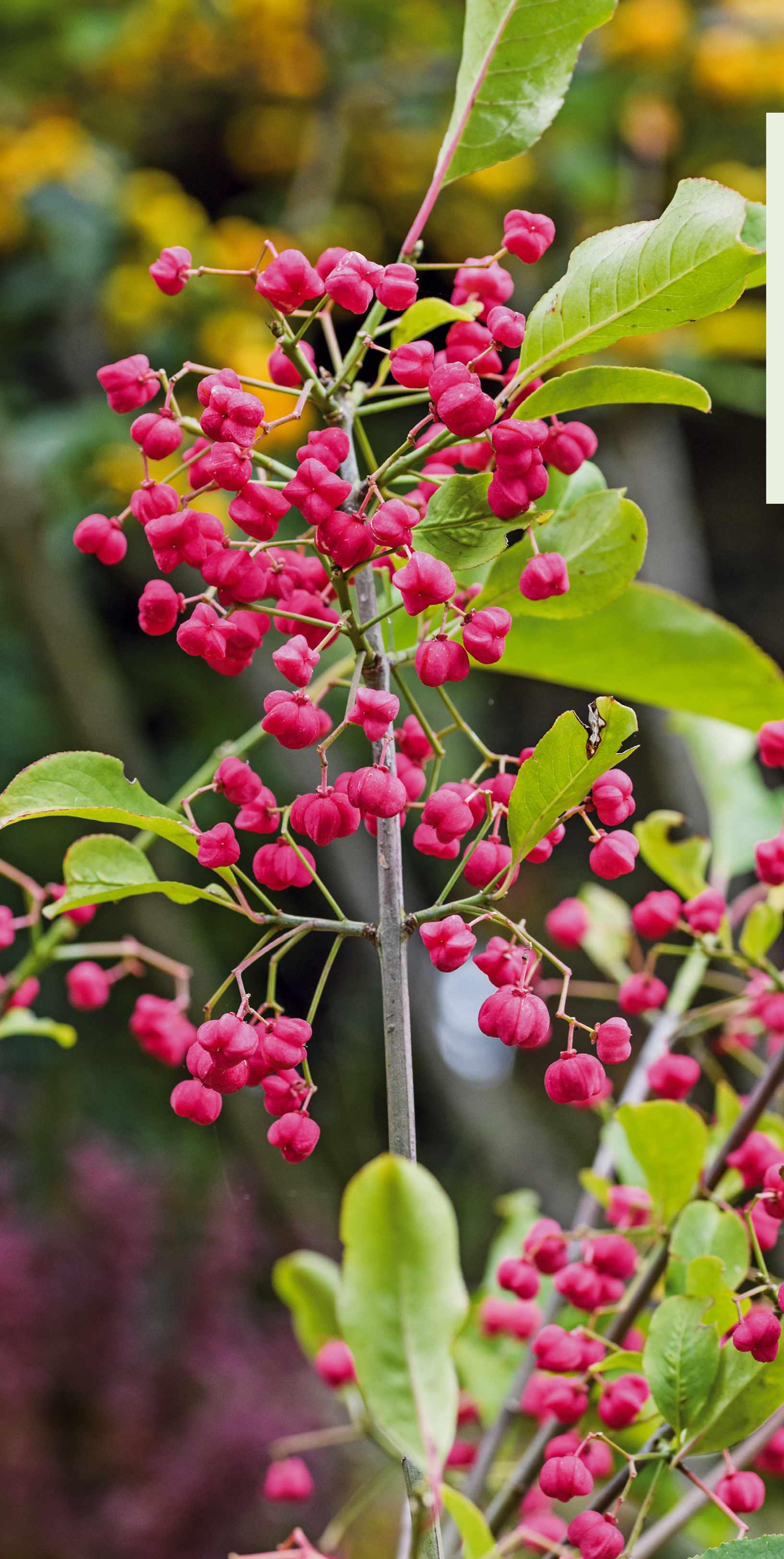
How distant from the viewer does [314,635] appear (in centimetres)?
32

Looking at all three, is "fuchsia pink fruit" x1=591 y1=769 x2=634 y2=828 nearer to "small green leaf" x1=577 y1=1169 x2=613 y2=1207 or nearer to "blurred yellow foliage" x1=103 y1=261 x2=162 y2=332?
"small green leaf" x1=577 y1=1169 x2=613 y2=1207

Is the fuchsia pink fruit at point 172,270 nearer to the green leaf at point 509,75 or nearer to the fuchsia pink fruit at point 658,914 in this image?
the green leaf at point 509,75

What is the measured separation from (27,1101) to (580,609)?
61.0 inches

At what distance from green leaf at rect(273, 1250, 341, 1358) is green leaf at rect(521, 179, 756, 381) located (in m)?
0.42

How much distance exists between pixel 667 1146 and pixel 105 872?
0.19 m

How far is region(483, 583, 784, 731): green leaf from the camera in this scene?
0.43 metres

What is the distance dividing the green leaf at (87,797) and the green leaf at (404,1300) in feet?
0.39

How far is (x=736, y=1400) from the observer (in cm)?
31

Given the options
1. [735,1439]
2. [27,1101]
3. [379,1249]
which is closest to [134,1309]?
[27,1101]

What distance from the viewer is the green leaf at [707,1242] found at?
370mm

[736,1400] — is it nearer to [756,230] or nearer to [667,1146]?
→ [667,1146]

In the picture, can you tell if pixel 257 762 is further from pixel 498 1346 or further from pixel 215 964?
pixel 498 1346

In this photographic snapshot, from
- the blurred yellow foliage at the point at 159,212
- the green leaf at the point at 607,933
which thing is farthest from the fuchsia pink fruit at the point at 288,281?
the blurred yellow foliage at the point at 159,212

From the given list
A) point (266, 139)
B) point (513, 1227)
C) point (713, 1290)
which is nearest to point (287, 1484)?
point (513, 1227)
